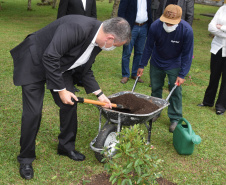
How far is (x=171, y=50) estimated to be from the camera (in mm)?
4480

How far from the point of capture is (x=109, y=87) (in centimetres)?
666

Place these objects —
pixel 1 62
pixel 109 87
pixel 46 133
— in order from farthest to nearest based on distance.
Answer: pixel 1 62 → pixel 109 87 → pixel 46 133

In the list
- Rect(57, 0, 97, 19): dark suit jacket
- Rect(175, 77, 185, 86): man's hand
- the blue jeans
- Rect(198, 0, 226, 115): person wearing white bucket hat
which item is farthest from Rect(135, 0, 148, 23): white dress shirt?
Rect(175, 77, 185, 86): man's hand

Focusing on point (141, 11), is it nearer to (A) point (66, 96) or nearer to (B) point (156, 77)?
(B) point (156, 77)

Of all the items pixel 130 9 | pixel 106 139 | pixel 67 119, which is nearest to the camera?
pixel 67 119

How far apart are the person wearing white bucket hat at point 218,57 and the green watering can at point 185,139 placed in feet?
6.27

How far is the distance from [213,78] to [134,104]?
2.61m

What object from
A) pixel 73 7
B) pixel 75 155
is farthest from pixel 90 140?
→ pixel 73 7

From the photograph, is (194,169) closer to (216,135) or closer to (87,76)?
(216,135)

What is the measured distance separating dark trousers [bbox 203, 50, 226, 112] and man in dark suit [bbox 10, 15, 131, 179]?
3.14 m

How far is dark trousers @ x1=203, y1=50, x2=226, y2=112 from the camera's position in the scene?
220 inches

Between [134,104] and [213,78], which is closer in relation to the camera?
[134,104]

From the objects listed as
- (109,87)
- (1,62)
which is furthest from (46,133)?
(1,62)

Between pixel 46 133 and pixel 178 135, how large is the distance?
78.8 inches
